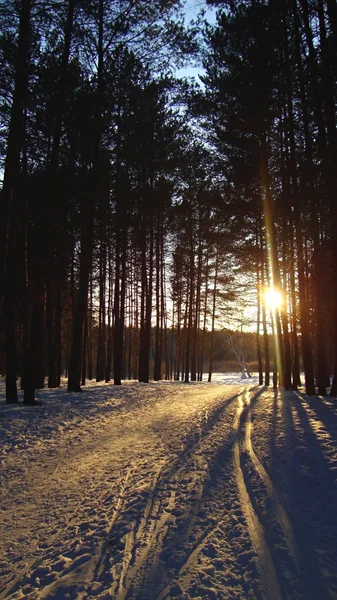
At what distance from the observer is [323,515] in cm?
356

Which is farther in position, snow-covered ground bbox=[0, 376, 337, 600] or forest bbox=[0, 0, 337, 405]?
forest bbox=[0, 0, 337, 405]

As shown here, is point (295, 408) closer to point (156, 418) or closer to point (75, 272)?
point (156, 418)

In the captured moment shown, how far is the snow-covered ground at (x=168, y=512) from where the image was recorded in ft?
8.52

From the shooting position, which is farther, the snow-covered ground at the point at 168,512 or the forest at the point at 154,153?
the forest at the point at 154,153

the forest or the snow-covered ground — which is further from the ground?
the forest

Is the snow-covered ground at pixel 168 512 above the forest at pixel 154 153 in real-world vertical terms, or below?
below

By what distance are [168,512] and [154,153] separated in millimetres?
16606

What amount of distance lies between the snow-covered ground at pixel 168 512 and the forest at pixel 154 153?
14.4 ft

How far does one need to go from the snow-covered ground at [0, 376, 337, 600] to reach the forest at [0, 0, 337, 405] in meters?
4.39

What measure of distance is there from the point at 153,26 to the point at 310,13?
4.54 m

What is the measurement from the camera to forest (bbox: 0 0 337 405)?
938cm

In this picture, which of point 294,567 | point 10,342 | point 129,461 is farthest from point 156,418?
A: point 294,567

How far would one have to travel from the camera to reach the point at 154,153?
57.7ft

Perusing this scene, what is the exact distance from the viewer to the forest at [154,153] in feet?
30.8
